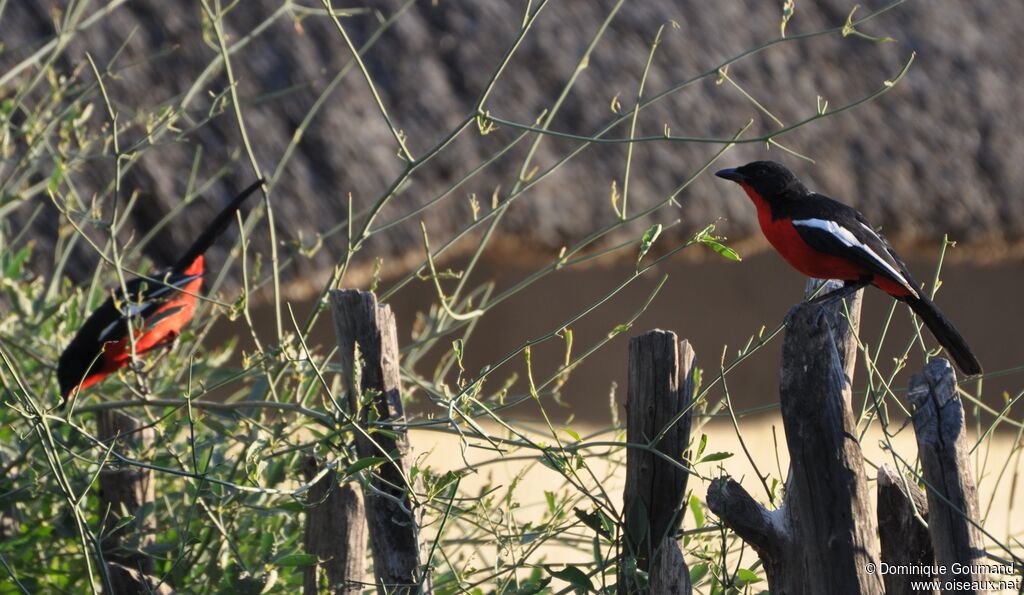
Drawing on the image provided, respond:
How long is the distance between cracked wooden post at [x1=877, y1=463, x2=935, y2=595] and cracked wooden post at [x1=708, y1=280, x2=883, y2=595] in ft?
0.20

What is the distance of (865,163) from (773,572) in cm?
300

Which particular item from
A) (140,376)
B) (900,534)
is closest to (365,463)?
(900,534)

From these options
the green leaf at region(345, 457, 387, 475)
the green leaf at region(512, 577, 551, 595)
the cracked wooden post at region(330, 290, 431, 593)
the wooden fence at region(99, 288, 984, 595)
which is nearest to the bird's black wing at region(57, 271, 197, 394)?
the wooden fence at region(99, 288, 984, 595)

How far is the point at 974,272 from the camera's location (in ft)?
15.1

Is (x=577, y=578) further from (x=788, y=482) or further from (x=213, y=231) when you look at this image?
(x=213, y=231)

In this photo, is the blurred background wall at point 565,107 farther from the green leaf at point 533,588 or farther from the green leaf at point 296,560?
the green leaf at point 533,588

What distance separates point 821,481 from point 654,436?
0.72 feet

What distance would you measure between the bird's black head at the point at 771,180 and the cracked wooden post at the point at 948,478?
62 centimetres

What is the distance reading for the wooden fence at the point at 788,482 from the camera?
1.17m

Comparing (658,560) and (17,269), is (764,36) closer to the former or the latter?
(17,269)

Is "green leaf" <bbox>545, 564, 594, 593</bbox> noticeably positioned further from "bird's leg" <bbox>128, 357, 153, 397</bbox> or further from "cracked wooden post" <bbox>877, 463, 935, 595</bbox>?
"bird's leg" <bbox>128, 357, 153, 397</bbox>

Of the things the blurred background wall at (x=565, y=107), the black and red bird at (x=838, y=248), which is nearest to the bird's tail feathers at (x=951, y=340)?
the black and red bird at (x=838, y=248)

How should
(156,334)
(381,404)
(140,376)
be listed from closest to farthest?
1. (381,404)
2. (140,376)
3. (156,334)

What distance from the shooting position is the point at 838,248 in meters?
1.58
